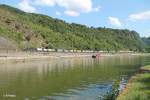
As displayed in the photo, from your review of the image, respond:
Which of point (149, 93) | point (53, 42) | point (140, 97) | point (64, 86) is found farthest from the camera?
point (53, 42)

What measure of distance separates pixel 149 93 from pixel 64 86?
15.9m

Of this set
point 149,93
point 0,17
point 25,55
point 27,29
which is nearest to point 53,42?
point 27,29

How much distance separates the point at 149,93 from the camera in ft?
91.8

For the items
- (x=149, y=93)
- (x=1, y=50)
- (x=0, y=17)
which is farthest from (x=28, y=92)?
(x=0, y=17)

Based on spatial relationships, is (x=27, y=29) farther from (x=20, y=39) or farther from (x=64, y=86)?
(x=64, y=86)

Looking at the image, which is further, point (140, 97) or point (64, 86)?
point (64, 86)

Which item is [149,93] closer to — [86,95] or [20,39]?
[86,95]

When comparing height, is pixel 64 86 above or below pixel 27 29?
below

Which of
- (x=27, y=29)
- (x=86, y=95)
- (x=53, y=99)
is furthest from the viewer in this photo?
(x=27, y=29)

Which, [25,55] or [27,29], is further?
[27,29]

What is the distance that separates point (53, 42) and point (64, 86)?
6174 inches

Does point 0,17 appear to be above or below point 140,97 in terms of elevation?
above

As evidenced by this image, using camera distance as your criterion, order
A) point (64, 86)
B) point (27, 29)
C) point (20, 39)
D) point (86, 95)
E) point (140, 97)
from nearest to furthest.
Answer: point (140, 97), point (86, 95), point (64, 86), point (20, 39), point (27, 29)

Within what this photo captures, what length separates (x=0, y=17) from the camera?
16700cm
